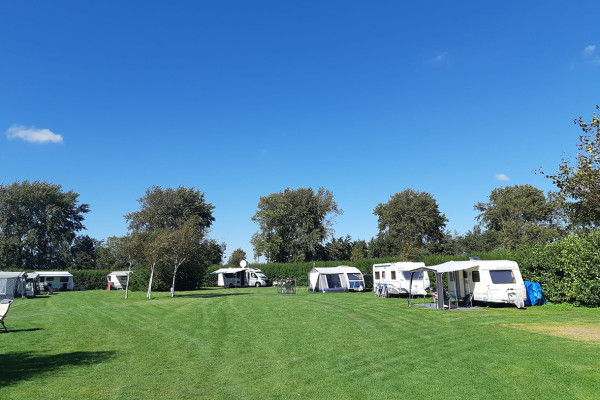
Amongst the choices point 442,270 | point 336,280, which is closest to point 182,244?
point 336,280

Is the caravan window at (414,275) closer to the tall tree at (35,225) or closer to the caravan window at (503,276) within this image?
the caravan window at (503,276)

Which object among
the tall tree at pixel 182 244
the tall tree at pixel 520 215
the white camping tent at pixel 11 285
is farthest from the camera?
the tall tree at pixel 520 215

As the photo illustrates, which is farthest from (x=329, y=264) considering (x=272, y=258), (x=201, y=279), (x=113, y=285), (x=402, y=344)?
(x=402, y=344)

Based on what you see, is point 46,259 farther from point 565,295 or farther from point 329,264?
point 565,295

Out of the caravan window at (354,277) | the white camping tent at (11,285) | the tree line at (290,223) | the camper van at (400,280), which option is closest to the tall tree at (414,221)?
the tree line at (290,223)

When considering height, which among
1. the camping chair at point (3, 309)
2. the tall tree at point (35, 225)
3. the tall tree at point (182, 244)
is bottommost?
the camping chair at point (3, 309)

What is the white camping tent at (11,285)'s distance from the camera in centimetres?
3231

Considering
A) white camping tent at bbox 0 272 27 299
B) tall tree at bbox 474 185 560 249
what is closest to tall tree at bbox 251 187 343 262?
tall tree at bbox 474 185 560 249

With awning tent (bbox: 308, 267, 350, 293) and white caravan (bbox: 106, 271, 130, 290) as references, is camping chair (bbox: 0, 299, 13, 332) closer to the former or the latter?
awning tent (bbox: 308, 267, 350, 293)

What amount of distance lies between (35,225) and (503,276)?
213 feet

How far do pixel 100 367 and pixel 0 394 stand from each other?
6.93ft

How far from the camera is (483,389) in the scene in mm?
6699

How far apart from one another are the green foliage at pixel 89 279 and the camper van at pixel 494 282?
135ft

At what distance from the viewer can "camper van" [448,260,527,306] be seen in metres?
18.6
